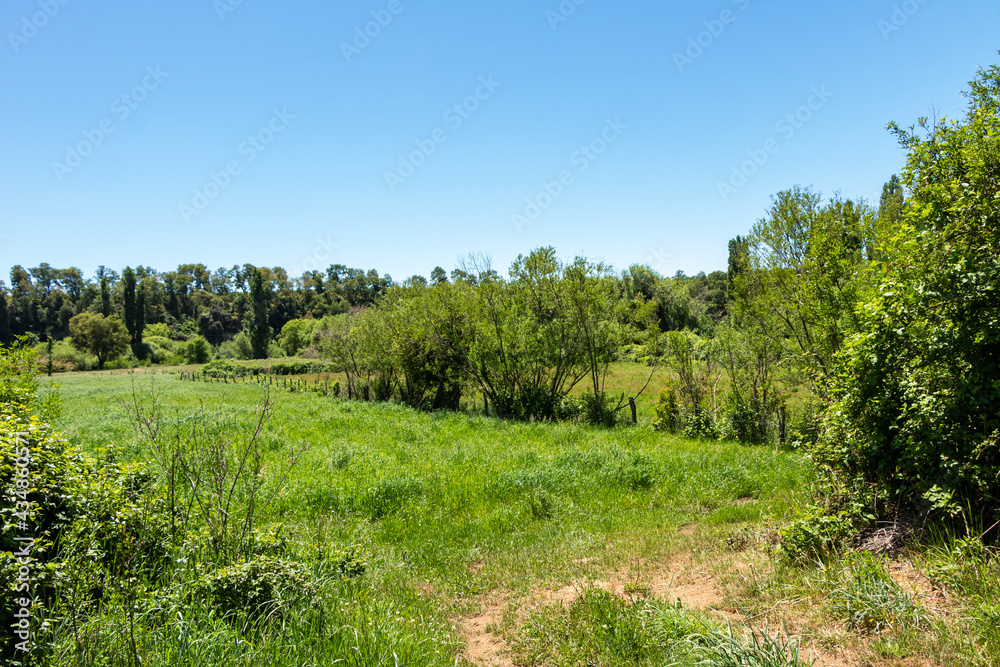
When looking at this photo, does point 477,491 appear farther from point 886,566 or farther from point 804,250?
point 804,250

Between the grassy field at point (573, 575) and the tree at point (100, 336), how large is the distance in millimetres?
68334

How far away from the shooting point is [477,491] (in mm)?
8484

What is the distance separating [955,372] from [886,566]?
5.85 feet

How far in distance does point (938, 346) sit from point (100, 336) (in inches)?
3268

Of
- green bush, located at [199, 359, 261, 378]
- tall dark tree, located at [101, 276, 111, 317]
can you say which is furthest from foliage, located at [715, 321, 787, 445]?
tall dark tree, located at [101, 276, 111, 317]

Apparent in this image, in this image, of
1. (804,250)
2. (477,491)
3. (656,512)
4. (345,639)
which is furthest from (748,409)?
(345,639)

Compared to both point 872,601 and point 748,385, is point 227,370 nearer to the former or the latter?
point 748,385

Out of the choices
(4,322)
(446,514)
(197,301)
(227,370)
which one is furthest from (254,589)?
(197,301)

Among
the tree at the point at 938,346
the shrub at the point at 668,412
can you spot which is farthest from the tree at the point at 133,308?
the tree at the point at 938,346

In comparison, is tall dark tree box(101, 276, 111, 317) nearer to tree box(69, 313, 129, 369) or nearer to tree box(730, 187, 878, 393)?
tree box(69, 313, 129, 369)

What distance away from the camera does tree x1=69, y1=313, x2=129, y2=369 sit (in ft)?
207
